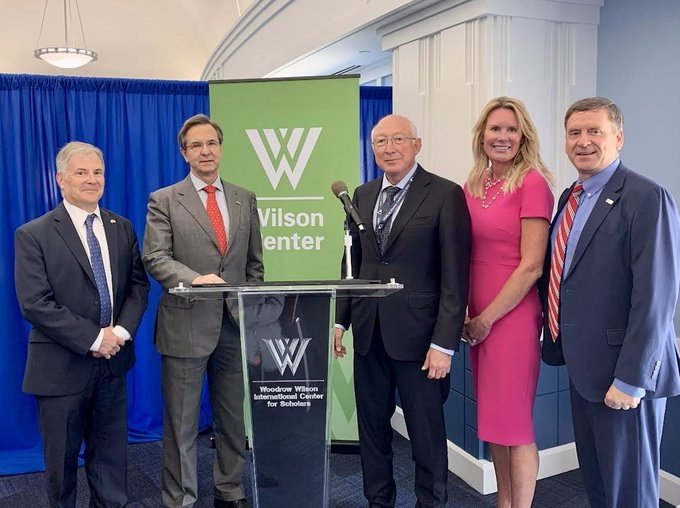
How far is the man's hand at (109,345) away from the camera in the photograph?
8.41 ft

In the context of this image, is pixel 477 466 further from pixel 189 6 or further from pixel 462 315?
pixel 189 6

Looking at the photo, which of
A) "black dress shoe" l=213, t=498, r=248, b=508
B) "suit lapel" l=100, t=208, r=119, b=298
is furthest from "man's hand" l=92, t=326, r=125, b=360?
"black dress shoe" l=213, t=498, r=248, b=508

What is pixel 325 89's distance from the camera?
11.6 feet

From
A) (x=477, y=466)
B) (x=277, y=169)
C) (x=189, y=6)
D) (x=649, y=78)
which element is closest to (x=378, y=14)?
(x=277, y=169)

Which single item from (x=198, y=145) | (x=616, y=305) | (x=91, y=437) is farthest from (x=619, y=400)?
(x=91, y=437)

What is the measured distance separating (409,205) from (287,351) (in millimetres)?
851

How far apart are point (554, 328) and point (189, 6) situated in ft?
32.2

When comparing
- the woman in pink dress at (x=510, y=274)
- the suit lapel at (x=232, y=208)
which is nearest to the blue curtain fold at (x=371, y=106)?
the suit lapel at (x=232, y=208)

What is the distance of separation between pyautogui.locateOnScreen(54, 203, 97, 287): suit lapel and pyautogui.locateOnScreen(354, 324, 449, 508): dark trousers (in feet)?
4.07

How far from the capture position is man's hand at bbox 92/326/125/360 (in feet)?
8.41

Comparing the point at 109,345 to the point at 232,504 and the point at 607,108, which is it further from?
the point at 607,108

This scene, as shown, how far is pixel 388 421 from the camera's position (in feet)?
8.70

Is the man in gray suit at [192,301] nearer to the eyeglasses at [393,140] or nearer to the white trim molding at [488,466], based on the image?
the eyeglasses at [393,140]

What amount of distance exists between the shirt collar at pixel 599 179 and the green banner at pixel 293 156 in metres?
1.68
